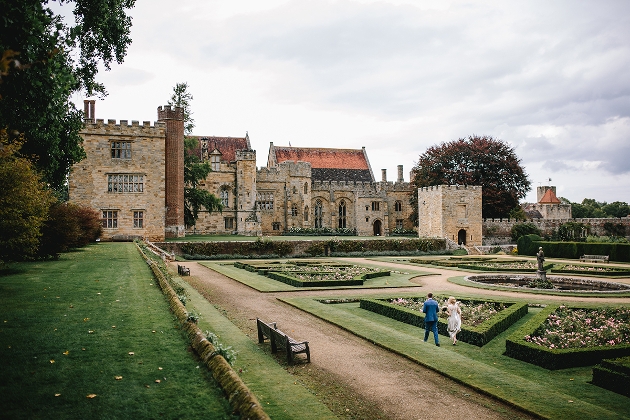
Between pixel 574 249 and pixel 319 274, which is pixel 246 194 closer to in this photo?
pixel 319 274

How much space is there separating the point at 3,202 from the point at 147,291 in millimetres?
4731

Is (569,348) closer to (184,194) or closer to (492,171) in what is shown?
(184,194)

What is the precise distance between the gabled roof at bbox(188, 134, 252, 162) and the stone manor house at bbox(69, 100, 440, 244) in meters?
0.12

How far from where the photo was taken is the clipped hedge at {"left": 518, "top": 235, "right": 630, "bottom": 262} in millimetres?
31609

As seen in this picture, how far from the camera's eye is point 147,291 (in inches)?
507

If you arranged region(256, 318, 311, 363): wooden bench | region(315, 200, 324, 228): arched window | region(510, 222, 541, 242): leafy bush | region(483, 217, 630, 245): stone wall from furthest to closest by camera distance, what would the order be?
1. region(315, 200, 324, 228): arched window
2. region(483, 217, 630, 245): stone wall
3. region(510, 222, 541, 242): leafy bush
4. region(256, 318, 311, 363): wooden bench

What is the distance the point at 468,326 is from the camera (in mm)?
11266


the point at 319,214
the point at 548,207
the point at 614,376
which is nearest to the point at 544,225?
the point at 548,207

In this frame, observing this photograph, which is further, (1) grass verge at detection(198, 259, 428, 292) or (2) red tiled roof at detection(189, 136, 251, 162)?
(2) red tiled roof at detection(189, 136, 251, 162)

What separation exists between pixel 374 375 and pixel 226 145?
164 feet

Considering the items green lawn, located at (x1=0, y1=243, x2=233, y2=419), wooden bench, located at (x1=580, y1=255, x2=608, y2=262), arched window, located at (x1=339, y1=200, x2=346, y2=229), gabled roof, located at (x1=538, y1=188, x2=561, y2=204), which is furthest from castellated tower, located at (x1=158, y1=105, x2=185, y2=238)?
gabled roof, located at (x1=538, y1=188, x2=561, y2=204)

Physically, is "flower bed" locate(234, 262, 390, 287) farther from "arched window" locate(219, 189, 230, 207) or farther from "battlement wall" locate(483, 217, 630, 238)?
"battlement wall" locate(483, 217, 630, 238)

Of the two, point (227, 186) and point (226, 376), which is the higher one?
point (227, 186)

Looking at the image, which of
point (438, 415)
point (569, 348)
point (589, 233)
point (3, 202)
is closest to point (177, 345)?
point (438, 415)
